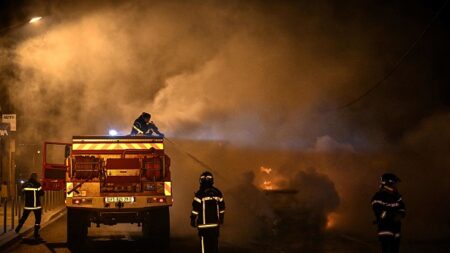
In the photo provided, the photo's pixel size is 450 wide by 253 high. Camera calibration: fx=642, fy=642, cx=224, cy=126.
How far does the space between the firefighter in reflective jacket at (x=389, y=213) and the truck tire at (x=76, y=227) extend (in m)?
6.30

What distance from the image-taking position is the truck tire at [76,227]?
13.0m

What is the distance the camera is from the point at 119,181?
41.6ft

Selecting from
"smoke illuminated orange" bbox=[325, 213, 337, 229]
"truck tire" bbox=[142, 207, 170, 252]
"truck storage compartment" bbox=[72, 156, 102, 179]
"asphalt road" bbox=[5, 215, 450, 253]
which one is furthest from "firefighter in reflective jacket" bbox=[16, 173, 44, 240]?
"smoke illuminated orange" bbox=[325, 213, 337, 229]

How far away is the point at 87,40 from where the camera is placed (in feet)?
82.8

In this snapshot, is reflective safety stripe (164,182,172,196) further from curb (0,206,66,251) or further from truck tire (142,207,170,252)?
curb (0,206,66,251)

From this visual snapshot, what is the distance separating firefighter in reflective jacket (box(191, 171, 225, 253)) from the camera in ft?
31.6

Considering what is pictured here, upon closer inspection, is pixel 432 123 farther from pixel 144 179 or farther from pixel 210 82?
pixel 144 179

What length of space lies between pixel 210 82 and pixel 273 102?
11.2ft

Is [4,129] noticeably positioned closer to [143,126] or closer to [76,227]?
[143,126]

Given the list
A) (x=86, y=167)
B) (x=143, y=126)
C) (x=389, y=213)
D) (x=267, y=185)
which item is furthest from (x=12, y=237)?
(x=389, y=213)

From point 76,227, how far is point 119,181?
1436 millimetres

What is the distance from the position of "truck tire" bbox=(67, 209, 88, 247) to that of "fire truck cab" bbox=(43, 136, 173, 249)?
0.07 feet

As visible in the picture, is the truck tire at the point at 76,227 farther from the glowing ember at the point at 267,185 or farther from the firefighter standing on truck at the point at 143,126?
the glowing ember at the point at 267,185

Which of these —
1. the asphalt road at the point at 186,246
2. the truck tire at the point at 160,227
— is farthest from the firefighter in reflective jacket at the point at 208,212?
the truck tire at the point at 160,227
